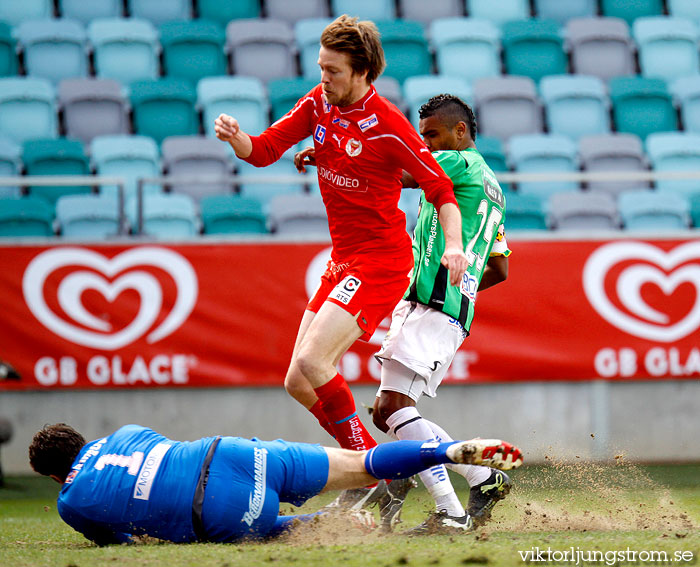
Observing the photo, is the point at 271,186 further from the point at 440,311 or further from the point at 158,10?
the point at 440,311

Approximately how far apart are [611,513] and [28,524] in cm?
332

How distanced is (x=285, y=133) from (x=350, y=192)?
48 cm

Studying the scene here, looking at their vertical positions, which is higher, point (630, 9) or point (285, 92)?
point (630, 9)

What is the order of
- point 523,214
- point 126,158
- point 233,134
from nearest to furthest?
1. point 233,134
2. point 523,214
3. point 126,158

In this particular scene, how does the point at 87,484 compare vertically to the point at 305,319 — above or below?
below

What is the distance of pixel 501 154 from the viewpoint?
9.88 meters

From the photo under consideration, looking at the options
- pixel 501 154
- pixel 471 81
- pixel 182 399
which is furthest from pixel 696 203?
pixel 182 399

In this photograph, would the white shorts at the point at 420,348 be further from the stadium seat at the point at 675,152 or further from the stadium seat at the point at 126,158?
the stadium seat at the point at 675,152

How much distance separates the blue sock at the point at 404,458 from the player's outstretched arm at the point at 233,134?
→ 1.57m

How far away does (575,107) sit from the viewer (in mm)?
10930

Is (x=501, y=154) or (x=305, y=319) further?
(x=501, y=154)

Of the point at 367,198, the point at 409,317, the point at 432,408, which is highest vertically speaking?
the point at 367,198

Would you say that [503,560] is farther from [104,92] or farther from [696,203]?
[104,92]

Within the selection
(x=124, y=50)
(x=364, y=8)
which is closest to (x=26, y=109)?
(x=124, y=50)
